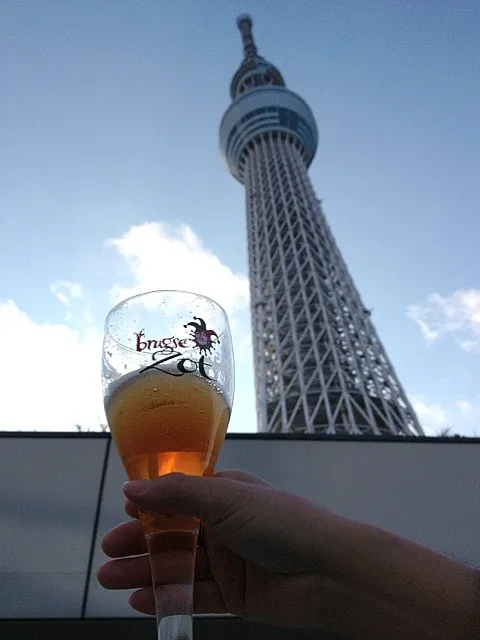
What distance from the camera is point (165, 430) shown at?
126 centimetres

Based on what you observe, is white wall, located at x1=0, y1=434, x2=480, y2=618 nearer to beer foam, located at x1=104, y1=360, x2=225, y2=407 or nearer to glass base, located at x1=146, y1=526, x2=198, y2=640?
beer foam, located at x1=104, y1=360, x2=225, y2=407

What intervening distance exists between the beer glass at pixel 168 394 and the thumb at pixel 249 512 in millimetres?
57

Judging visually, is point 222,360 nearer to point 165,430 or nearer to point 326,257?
point 165,430

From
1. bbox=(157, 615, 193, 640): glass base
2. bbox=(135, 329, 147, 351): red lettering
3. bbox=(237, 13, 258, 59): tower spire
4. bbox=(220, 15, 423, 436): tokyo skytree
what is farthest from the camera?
bbox=(237, 13, 258, 59): tower spire

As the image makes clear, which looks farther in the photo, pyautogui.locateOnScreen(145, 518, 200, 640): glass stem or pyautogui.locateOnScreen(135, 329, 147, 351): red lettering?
pyautogui.locateOnScreen(135, 329, 147, 351): red lettering

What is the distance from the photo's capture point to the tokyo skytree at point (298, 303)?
116ft

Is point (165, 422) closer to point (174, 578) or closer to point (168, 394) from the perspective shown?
point (168, 394)

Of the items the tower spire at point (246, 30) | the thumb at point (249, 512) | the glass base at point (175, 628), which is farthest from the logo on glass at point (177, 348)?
the tower spire at point (246, 30)

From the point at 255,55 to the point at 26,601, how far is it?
74877 millimetres

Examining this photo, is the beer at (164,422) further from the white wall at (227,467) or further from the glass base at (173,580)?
the white wall at (227,467)

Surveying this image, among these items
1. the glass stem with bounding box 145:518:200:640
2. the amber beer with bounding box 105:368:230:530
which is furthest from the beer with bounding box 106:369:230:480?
the glass stem with bounding box 145:518:200:640

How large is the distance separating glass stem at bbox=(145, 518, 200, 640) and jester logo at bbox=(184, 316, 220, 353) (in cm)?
42

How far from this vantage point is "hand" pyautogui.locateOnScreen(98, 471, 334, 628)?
1.17m

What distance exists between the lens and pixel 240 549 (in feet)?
4.46
